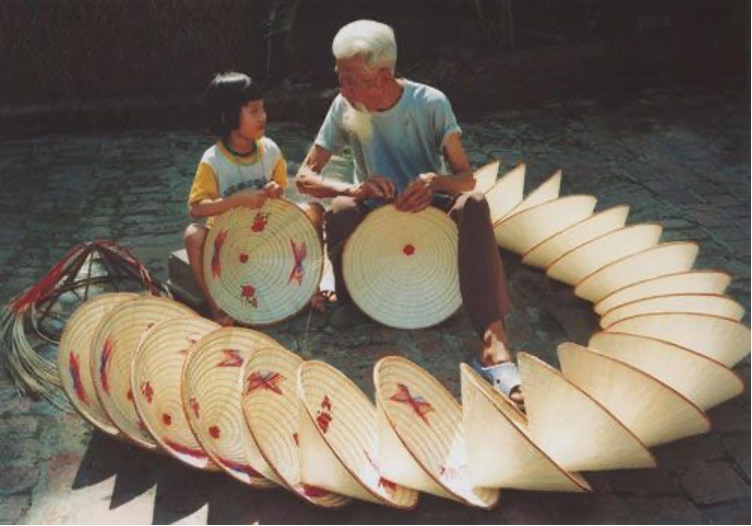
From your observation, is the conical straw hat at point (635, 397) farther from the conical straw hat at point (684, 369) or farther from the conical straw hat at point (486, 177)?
the conical straw hat at point (486, 177)

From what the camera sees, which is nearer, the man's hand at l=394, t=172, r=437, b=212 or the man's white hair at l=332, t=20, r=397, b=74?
the man's white hair at l=332, t=20, r=397, b=74

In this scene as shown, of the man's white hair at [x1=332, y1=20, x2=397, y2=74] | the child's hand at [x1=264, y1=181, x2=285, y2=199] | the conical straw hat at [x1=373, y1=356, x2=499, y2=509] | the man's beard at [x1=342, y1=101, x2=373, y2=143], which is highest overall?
the man's white hair at [x1=332, y1=20, x2=397, y2=74]

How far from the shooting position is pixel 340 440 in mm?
2721

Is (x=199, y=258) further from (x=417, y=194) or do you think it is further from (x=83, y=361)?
(x=417, y=194)

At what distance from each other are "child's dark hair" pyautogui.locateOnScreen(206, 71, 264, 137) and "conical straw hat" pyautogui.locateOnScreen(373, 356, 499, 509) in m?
1.21

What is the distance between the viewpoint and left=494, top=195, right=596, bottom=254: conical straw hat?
3.83 meters

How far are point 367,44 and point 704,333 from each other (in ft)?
4.87

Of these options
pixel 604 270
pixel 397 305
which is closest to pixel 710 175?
pixel 604 270

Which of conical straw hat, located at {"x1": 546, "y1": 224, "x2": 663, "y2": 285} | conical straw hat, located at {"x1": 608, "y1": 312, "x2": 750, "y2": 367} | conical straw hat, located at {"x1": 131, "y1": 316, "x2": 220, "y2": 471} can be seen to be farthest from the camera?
conical straw hat, located at {"x1": 546, "y1": 224, "x2": 663, "y2": 285}

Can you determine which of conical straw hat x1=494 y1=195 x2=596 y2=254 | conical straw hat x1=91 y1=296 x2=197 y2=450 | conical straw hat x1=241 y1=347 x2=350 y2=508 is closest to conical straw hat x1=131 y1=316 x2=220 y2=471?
conical straw hat x1=91 y1=296 x2=197 y2=450

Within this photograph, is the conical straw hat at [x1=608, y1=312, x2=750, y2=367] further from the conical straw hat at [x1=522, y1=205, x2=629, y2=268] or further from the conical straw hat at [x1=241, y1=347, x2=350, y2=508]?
the conical straw hat at [x1=241, y1=347, x2=350, y2=508]

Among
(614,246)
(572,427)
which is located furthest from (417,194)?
(572,427)

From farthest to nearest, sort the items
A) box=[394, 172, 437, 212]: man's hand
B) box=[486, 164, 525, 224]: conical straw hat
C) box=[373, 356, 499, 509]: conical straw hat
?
box=[486, 164, 525, 224]: conical straw hat
box=[394, 172, 437, 212]: man's hand
box=[373, 356, 499, 509]: conical straw hat

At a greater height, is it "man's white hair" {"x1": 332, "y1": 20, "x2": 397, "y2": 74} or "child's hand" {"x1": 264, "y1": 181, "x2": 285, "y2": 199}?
"man's white hair" {"x1": 332, "y1": 20, "x2": 397, "y2": 74}
